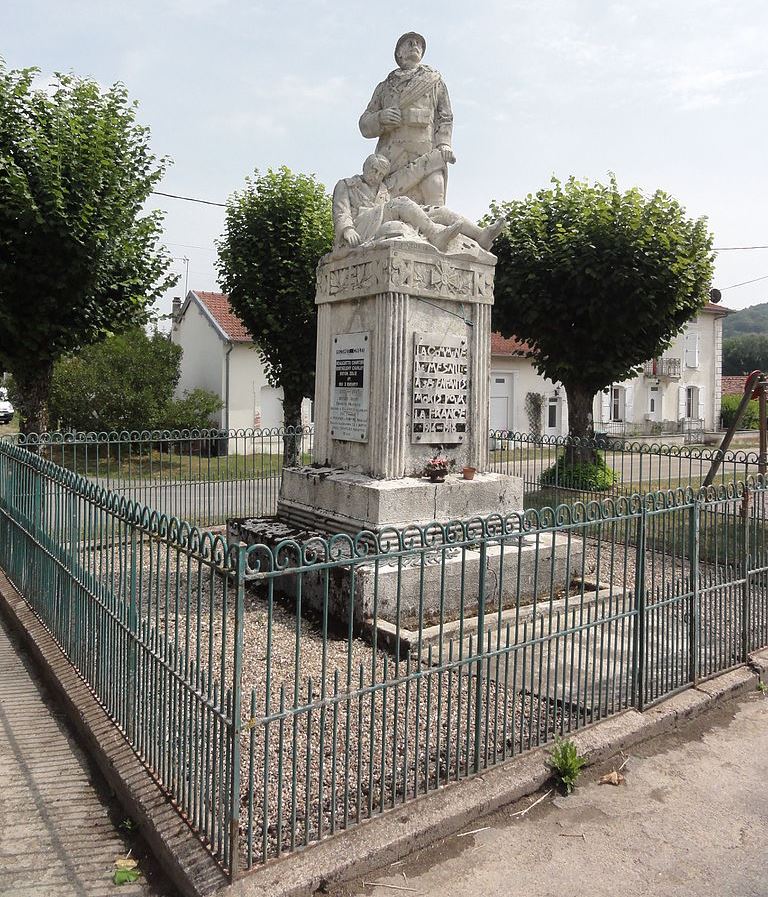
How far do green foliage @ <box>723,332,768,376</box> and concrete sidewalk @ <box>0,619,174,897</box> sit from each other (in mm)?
74861

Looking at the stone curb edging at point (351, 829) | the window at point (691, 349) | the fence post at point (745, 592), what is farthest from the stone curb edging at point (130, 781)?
the window at point (691, 349)

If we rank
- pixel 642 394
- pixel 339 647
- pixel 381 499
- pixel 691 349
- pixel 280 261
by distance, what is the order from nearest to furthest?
pixel 339 647
pixel 381 499
pixel 280 261
pixel 642 394
pixel 691 349

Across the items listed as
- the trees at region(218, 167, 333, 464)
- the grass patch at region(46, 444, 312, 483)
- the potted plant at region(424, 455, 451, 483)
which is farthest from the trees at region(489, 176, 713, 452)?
the potted plant at region(424, 455, 451, 483)

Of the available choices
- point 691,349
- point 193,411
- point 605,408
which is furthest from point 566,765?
point 691,349

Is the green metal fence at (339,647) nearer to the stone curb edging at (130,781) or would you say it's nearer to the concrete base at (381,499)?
the stone curb edging at (130,781)

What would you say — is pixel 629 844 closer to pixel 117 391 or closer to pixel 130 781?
pixel 130 781

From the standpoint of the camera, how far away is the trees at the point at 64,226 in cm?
1010

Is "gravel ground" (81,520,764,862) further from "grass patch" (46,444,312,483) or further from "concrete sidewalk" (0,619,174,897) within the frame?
"grass patch" (46,444,312,483)

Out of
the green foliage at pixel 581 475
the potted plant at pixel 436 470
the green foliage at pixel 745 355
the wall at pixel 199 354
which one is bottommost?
the green foliage at pixel 581 475

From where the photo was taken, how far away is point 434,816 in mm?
3428

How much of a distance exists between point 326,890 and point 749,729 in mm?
3075

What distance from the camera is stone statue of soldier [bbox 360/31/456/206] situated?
737 centimetres

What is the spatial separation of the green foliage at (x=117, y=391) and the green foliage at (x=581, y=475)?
12.0m

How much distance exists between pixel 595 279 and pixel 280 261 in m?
6.17
